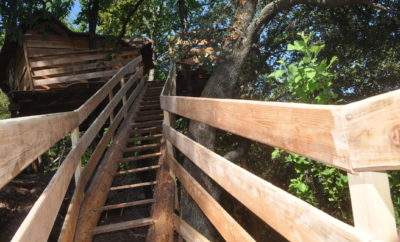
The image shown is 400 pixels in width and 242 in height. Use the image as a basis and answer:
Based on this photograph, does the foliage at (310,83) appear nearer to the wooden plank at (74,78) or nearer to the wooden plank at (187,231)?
the wooden plank at (187,231)

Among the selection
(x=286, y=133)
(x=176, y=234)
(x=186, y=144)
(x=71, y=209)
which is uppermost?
(x=286, y=133)

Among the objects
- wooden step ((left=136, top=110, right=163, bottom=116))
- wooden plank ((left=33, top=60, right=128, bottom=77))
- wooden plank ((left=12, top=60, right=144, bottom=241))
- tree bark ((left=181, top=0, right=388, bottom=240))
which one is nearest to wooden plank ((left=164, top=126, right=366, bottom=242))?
wooden plank ((left=12, top=60, right=144, bottom=241))

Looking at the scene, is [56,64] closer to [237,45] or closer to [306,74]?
[237,45]

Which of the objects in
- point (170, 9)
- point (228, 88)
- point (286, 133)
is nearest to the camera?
point (286, 133)

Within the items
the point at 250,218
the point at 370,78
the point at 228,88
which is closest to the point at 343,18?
the point at 370,78

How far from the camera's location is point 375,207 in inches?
53.2

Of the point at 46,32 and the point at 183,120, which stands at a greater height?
the point at 46,32

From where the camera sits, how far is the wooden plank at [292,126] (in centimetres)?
152

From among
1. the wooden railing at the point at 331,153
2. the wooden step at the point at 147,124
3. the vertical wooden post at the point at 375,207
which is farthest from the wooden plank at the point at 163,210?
the vertical wooden post at the point at 375,207

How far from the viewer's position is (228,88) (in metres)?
10.3

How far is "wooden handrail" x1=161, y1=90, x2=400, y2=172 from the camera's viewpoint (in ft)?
4.06

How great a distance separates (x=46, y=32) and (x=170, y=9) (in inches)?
485

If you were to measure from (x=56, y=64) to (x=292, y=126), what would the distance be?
16.2 m

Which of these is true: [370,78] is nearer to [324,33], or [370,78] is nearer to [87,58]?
[324,33]
